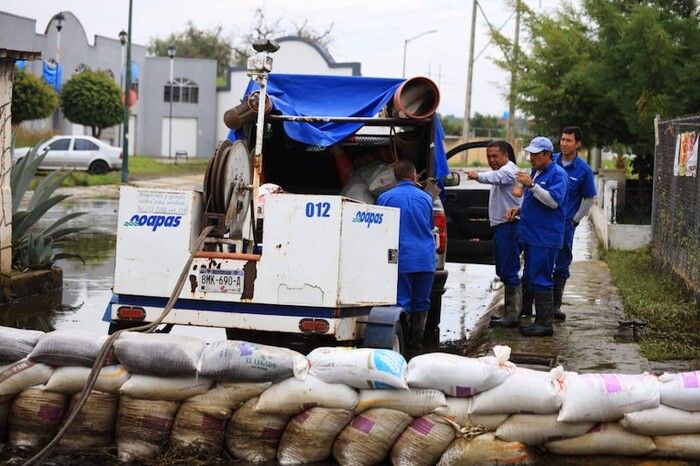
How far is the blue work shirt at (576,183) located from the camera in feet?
32.2

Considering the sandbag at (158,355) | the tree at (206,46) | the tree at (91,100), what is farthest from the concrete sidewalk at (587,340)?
the tree at (206,46)

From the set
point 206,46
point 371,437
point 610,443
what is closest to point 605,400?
point 610,443

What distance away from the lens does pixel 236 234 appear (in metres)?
7.59

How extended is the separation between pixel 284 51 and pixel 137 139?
1025cm

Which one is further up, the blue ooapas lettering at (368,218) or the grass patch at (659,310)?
the blue ooapas lettering at (368,218)

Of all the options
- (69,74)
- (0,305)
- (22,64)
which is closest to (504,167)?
(0,305)

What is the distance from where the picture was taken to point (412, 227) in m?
8.08

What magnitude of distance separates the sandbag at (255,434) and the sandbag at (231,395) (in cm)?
5

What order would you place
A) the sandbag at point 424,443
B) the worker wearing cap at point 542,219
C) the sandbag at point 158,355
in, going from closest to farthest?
the sandbag at point 424,443 < the sandbag at point 158,355 < the worker wearing cap at point 542,219

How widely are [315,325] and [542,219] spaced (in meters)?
2.78

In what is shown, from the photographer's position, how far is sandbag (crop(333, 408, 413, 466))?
5.89 metres

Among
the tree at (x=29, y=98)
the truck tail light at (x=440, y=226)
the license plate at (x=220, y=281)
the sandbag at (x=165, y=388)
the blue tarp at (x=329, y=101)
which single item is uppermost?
the tree at (x=29, y=98)

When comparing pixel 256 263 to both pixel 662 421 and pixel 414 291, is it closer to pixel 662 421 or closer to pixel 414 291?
pixel 414 291

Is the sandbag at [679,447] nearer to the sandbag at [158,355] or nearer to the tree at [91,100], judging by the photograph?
the sandbag at [158,355]
